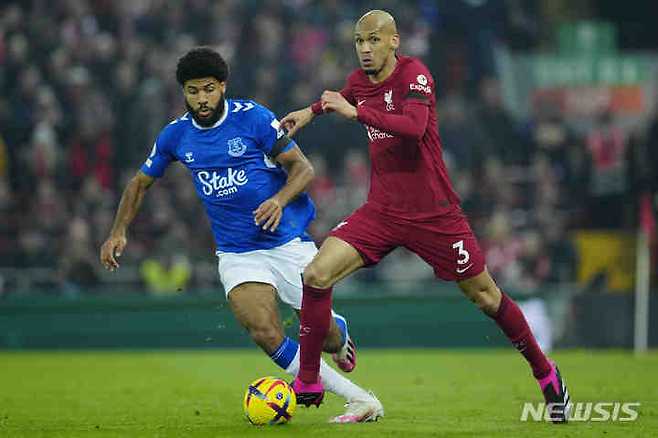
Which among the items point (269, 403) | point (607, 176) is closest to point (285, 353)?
point (269, 403)

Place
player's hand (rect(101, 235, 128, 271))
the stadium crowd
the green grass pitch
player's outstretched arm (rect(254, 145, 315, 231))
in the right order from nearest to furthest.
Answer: the green grass pitch
player's outstretched arm (rect(254, 145, 315, 231))
player's hand (rect(101, 235, 128, 271))
the stadium crowd

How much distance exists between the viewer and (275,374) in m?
13.2

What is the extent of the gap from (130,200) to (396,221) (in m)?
1.85

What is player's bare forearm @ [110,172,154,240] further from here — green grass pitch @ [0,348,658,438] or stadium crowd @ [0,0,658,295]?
stadium crowd @ [0,0,658,295]

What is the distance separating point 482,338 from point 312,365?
29.5 ft

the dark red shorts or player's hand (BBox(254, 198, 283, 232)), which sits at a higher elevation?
player's hand (BBox(254, 198, 283, 232))

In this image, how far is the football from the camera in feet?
27.1

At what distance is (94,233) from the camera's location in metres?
17.7

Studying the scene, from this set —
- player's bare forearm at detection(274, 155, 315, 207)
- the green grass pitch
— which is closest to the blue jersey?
player's bare forearm at detection(274, 155, 315, 207)

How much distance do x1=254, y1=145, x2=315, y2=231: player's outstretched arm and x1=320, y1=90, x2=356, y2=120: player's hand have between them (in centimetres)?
61

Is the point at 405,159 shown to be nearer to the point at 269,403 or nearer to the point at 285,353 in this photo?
the point at 285,353

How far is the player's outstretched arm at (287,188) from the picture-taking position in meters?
8.36

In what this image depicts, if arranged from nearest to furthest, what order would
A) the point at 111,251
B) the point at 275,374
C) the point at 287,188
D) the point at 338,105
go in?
the point at 338,105, the point at 287,188, the point at 111,251, the point at 275,374

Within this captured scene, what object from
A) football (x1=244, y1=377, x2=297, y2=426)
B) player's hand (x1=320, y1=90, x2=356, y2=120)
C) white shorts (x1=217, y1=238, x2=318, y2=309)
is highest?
player's hand (x1=320, y1=90, x2=356, y2=120)
